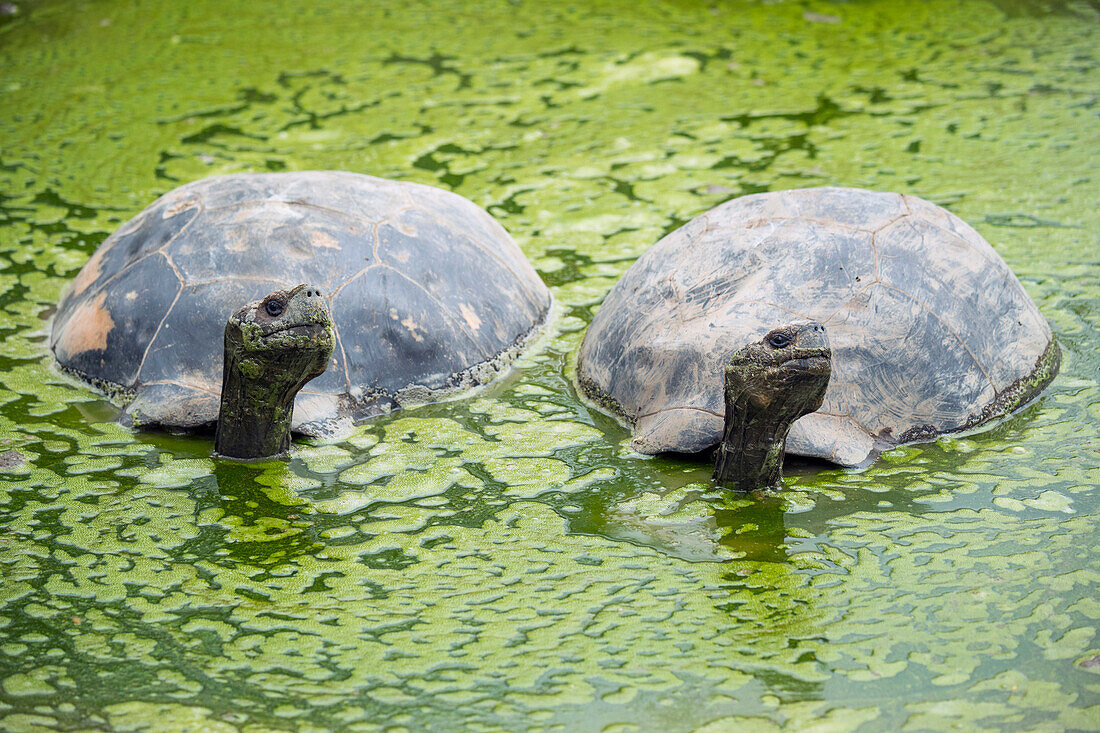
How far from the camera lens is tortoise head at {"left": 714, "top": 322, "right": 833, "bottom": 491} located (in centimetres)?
250

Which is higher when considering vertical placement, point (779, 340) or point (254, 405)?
point (779, 340)

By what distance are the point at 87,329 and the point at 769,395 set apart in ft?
7.08

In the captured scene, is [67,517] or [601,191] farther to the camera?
[601,191]

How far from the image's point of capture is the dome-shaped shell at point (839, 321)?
2.94 metres

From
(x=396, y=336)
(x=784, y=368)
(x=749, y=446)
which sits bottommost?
(x=749, y=446)

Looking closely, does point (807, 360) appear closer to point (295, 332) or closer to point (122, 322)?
point (295, 332)

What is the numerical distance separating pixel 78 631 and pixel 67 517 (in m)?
0.54

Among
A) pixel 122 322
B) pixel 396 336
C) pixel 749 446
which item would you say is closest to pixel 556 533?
pixel 749 446

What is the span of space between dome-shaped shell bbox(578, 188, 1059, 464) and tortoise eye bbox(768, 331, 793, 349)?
40 centimetres

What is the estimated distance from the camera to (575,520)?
9.06ft

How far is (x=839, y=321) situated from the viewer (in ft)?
9.78

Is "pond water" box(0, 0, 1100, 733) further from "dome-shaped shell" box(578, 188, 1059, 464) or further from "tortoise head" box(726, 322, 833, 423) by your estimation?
"tortoise head" box(726, 322, 833, 423)

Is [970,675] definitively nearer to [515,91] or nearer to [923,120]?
[923,120]

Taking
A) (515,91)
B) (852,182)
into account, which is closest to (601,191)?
(852,182)
